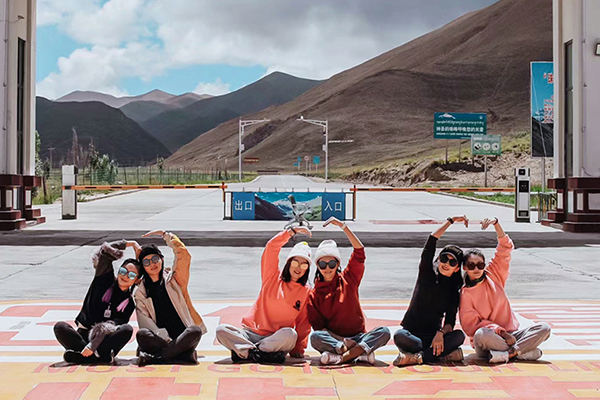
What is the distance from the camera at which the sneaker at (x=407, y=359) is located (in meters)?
6.38

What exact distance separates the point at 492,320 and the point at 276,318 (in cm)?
180

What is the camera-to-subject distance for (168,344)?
251 inches

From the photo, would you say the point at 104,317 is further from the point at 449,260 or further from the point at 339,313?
the point at 449,260

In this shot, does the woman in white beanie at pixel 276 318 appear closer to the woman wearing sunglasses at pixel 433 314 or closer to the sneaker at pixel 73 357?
the woman wearing sunglasses at pixel 433 314

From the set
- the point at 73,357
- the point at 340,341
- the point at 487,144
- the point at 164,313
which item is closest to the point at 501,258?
the point at 340,341

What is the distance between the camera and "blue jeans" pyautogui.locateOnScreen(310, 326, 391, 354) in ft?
20.9

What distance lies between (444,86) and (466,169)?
422 ft

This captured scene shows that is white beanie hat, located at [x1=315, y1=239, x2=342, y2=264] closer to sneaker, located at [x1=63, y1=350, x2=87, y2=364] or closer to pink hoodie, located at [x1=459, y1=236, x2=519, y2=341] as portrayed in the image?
pink hoodie, located at [x1=459, y1=236, x2=519, y2=341]

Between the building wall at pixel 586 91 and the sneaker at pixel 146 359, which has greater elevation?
the building wall at pixel 586 91

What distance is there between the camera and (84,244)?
53.3 feet

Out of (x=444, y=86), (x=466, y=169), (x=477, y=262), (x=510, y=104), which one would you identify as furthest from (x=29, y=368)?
(x=444, y=86)

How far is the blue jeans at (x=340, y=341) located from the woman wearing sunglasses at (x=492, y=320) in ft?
2.36

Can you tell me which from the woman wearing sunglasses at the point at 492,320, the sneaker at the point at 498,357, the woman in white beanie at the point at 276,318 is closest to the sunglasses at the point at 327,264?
the woman in white beanie at the point at 276,318

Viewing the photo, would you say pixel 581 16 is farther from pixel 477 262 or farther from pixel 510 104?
pixel 510 104
